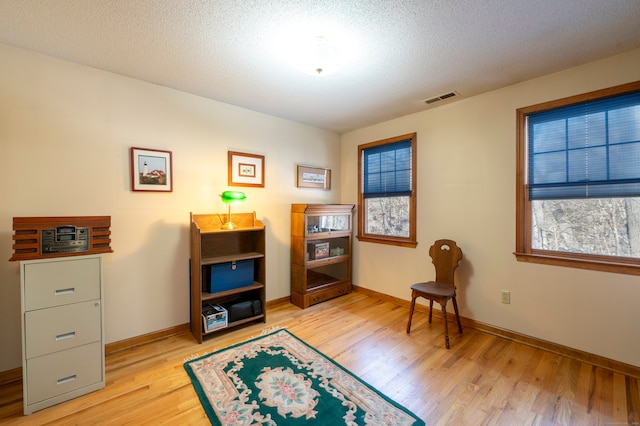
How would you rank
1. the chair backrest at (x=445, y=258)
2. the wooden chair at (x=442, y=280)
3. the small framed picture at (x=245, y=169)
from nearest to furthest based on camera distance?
the wooden chair at (x=442, y=280) → the chair backrest at (x=445, y=258) → the small framed picture at (x=245, y=169)

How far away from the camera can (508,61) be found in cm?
213

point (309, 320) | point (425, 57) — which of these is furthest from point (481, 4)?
point (309, 320)

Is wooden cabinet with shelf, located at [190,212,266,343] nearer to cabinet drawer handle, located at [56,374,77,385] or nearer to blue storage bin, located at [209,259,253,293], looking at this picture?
blue storage bin, located at [209,259,253,293]

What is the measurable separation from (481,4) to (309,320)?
3.07 meters

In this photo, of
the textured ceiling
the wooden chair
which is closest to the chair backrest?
the wooden chair

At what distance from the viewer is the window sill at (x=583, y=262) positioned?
79.6 inches

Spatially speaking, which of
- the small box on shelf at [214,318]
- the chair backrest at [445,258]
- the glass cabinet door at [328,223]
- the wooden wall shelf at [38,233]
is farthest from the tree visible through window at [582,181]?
the wooden wall shelf at [38,233]

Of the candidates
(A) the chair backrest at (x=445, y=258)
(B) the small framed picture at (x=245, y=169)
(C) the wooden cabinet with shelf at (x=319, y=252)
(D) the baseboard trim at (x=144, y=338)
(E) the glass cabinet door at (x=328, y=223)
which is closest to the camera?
(D) the baseboard trim at (x=144, y=338)

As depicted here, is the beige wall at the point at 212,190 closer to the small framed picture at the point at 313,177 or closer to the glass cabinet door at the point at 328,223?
the small framed picture at the point at 313,177

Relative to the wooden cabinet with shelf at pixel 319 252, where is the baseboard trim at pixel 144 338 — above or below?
below

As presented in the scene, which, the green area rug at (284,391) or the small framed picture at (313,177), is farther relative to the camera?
the small framed picture at (313,177)

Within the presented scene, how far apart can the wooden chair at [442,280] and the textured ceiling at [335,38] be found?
5.53ft

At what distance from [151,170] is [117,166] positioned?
260mm

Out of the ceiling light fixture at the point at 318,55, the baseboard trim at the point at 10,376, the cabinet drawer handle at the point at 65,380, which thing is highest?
the ceiling light fixture at the point at 318,55
